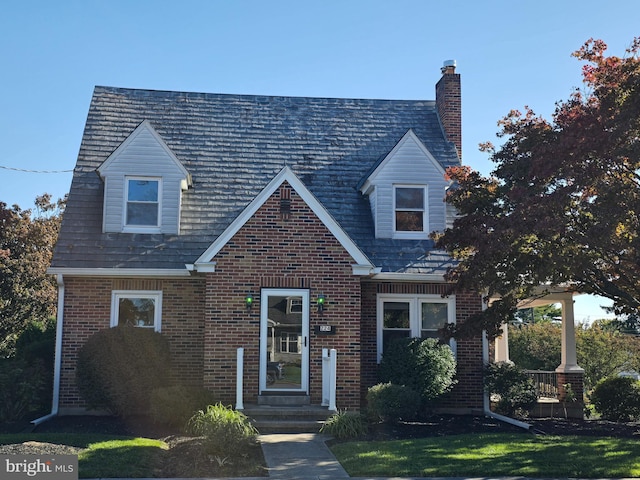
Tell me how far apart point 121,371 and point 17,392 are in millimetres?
2368

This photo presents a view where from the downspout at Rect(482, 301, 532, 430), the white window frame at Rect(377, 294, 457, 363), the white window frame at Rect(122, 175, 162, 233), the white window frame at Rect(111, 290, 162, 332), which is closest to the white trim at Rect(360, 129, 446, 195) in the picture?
the white window frame at Rect(377, 294, 457, 363)

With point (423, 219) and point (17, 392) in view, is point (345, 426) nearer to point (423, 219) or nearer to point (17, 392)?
point (423, 219)

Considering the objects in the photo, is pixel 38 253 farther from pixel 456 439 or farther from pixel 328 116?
pixel 456 439

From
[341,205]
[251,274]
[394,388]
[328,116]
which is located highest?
[328,116]

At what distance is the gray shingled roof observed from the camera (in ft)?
50.7

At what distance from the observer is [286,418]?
12812 millimetres

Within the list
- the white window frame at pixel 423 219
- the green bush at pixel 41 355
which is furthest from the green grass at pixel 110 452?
the white window frame at pixel 423 219

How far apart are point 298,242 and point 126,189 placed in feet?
15.5

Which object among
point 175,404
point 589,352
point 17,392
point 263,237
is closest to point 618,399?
point 263,237

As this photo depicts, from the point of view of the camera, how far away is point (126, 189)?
15914 mm

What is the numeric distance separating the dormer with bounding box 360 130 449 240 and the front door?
11.8 ft

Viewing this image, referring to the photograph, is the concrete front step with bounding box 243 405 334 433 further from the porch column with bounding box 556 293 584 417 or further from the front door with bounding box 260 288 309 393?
the porch column with bounding box 556 293 584 417

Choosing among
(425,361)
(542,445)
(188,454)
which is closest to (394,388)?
(425,361)

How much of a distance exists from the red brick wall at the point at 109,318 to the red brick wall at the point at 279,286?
156 cm
